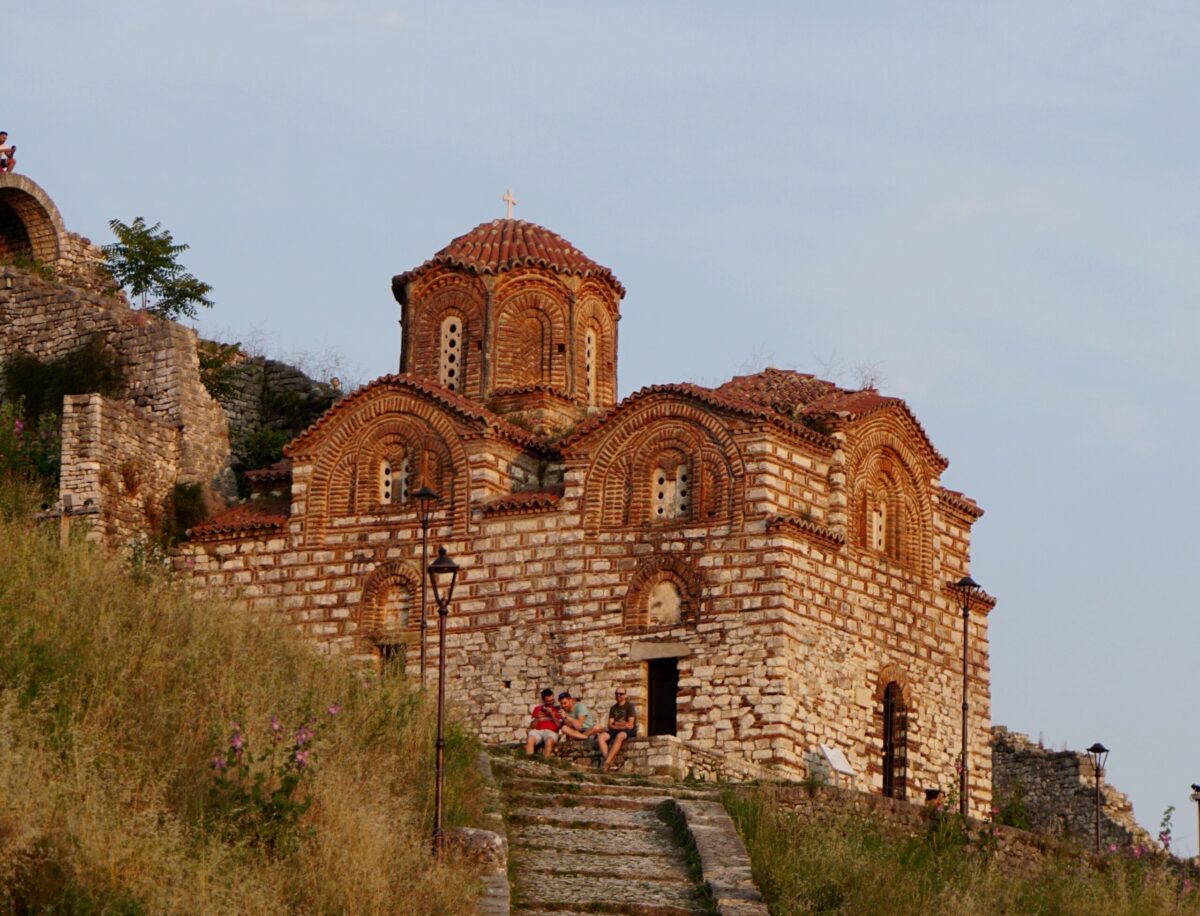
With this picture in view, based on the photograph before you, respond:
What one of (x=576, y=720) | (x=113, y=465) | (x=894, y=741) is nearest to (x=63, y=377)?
(x=113, y=465)

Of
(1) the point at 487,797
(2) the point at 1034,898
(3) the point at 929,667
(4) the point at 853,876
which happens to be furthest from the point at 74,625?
(3) the point at 929,667

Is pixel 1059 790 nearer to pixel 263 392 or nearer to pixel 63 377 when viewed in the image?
pixel 263 392

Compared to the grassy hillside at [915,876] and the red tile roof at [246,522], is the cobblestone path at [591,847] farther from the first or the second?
the red tile roof at [246,522]

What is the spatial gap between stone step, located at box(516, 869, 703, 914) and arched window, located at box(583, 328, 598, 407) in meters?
14.2

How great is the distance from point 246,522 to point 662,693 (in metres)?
6.12

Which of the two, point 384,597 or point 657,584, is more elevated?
point 657,584

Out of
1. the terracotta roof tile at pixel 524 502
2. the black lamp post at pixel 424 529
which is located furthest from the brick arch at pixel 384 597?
the terracotta roof tile at pixel 524 502

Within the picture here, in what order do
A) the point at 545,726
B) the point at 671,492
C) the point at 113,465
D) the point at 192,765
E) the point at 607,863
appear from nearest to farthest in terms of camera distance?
the point at 192,765 < the point at 607,863 < the point at 545,726 < the point at 671,492 < the point at 113,465

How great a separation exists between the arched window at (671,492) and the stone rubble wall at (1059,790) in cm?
859

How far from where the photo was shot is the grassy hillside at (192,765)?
16.8 m

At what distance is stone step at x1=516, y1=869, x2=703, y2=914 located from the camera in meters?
19.6

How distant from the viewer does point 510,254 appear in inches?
1342

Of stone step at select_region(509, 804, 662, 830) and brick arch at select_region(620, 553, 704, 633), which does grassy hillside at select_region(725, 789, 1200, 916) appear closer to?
stone step at select_region(509, 804, 662, 830)

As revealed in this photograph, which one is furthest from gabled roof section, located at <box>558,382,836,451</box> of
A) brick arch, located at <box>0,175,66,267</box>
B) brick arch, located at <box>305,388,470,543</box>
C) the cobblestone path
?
brick arch, located at <box>0,175,66,267</box>
